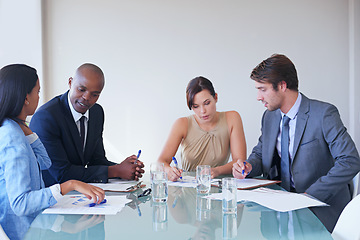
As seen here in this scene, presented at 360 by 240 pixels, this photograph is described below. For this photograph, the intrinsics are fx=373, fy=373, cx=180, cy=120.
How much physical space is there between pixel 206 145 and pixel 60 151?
1.26 metres

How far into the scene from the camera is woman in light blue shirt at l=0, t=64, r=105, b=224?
1451 mm

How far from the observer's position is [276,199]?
5.69ft

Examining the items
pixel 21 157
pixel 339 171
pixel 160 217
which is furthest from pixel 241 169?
pixel 21 157

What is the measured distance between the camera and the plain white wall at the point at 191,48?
4.31 m

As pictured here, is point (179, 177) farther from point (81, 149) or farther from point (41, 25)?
point (41, 25)

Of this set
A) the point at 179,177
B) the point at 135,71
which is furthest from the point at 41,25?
the point at 179,177

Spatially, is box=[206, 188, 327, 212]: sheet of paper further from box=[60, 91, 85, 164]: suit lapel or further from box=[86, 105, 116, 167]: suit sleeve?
box=[86, 105, 116, 167]: suit sleeve

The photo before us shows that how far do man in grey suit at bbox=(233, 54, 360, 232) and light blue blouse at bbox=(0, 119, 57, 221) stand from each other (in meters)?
1.18

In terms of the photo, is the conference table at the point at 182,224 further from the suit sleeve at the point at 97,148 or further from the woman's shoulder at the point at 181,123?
the woman's shoulder at the point at 181,123

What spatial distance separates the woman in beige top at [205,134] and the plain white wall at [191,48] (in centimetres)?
118

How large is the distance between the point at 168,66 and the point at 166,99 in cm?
38

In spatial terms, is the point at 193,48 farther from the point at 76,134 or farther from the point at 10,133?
the point at 10,133

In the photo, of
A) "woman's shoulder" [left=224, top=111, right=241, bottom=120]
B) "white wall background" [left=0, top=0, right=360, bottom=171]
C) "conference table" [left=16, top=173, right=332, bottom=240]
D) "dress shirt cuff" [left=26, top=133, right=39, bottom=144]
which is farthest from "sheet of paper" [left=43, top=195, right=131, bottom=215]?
"white wall background" [left=0, top=0, right=360, bottom=171]

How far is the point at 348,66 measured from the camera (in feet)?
14.1
